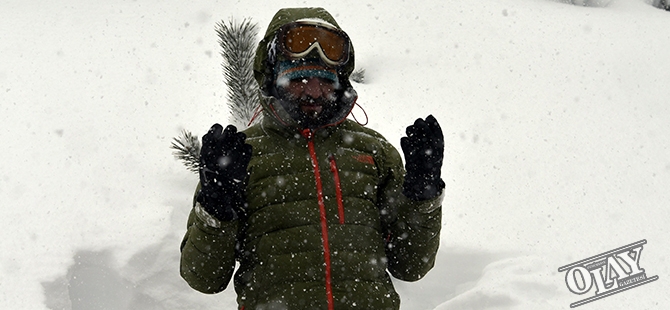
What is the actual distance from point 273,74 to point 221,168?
62 centimetres

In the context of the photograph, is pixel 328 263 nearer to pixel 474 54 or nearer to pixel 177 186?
pixel 177 186

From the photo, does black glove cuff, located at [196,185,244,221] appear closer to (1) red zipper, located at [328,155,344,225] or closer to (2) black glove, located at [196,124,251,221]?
(2) black glove, located at [196,124,251,221]

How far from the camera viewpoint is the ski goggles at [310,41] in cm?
216

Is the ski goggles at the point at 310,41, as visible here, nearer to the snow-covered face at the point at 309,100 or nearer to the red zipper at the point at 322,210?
the snow-covered face at the point at 309,100

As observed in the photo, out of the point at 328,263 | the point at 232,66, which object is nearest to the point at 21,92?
the point at 232,66

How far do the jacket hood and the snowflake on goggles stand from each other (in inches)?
2.7

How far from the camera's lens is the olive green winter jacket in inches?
76.2

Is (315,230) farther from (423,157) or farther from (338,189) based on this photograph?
(423,157)

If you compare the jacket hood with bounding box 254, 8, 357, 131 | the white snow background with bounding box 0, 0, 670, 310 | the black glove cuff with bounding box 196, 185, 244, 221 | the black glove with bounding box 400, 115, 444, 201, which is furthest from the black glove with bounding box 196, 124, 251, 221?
the white snow background with bounding box 0, 0, 670, 310

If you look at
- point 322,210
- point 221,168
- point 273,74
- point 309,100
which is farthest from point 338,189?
point 273,74

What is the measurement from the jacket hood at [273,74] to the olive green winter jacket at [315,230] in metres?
0.03

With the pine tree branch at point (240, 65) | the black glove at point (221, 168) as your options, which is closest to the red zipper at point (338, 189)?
the black glove at point (221, 168)

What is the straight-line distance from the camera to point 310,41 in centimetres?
217

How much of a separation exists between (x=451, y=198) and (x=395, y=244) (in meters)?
2.72
